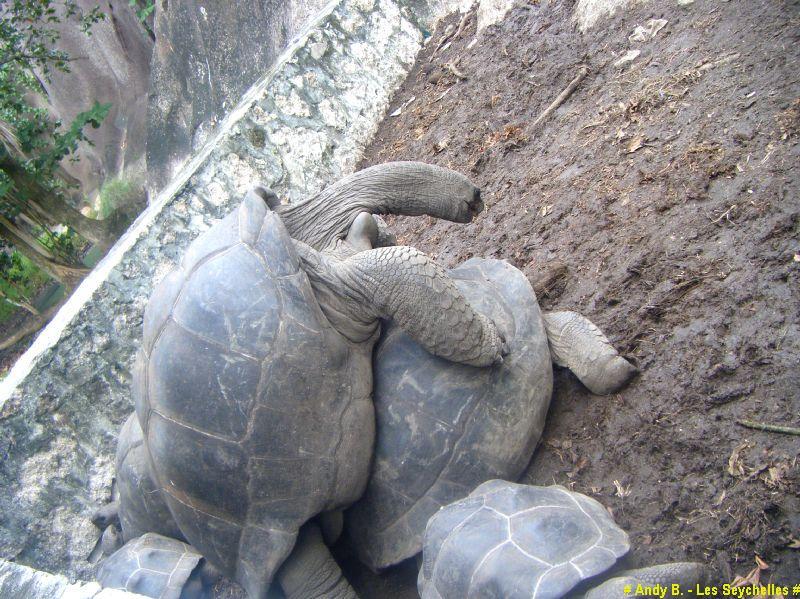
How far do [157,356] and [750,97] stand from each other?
2701 mm

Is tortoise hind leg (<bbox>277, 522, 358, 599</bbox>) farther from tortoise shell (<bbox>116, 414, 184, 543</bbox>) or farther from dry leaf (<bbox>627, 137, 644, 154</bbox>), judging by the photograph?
dry leaf (<bbox>627, 137, 644, 154</bbox>)

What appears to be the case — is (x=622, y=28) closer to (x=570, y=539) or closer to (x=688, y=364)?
(x=688, y=364)

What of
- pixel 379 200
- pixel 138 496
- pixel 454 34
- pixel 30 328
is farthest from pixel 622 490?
pixel 30 328

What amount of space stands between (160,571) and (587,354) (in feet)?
5.67

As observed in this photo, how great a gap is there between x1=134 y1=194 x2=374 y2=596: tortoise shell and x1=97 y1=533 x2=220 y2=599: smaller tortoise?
242 mm

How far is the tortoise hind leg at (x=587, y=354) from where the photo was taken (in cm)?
227

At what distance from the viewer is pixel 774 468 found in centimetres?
180

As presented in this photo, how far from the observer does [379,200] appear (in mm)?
2551

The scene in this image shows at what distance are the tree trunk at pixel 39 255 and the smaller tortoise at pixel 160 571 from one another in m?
7.68

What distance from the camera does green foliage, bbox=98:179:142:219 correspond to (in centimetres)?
1109

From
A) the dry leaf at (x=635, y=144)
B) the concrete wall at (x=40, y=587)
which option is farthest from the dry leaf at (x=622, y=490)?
the dry leaf at (x=635, y=144)

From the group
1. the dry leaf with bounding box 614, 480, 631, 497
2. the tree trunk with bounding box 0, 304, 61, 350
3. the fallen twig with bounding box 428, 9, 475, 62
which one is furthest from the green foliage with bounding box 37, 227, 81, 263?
the dry leaf with bounding box 614, 480, 631, 497

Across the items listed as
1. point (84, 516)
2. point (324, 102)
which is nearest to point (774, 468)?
point (84, 516)

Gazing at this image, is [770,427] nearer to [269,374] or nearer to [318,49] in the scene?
[269,374]
